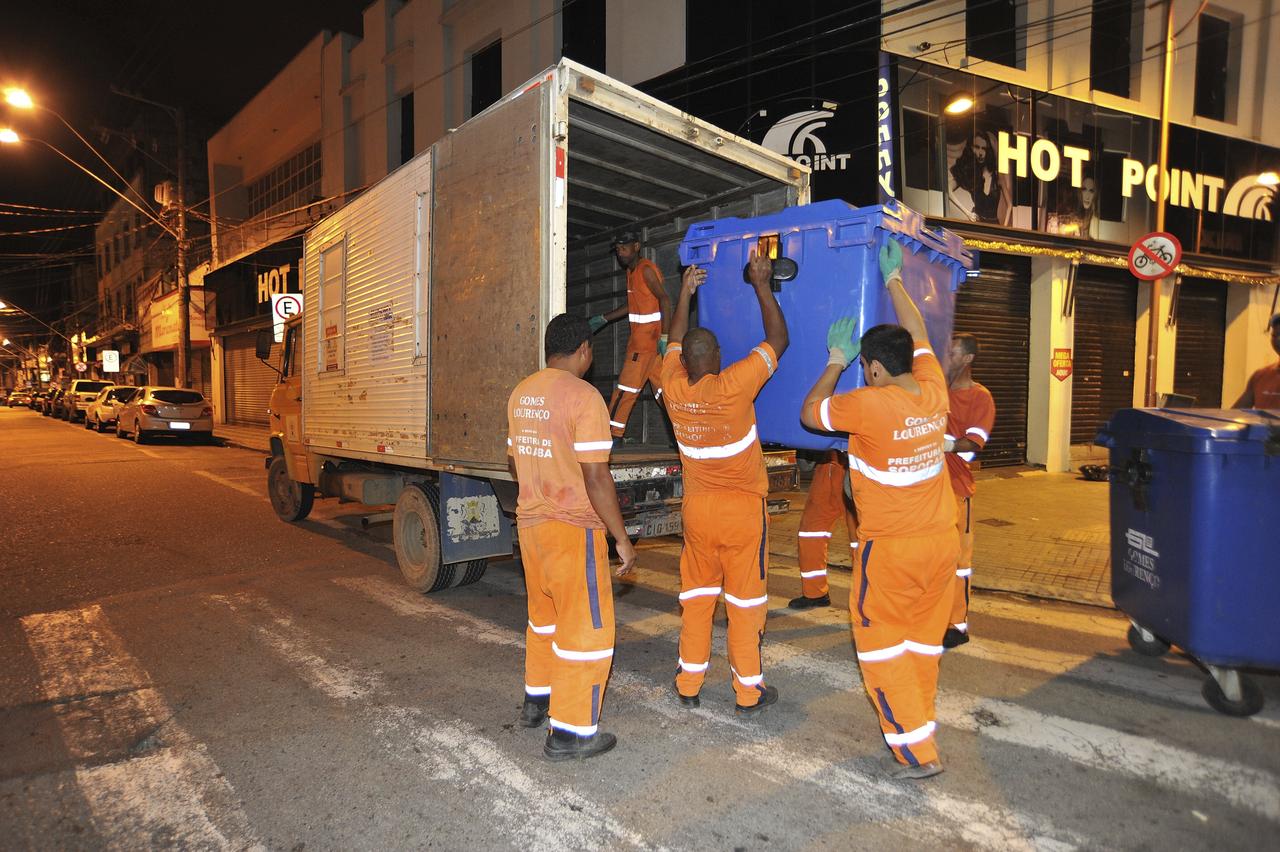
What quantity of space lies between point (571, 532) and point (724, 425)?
2.92 ft

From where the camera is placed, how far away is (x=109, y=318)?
42.9 m

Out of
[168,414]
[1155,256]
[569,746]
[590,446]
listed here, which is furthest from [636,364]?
[168,414]

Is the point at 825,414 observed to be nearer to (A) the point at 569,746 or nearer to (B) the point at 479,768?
(A) the point at 569,746

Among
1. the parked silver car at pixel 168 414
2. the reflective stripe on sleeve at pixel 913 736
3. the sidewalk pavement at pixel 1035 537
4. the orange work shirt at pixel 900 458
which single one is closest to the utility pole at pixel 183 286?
the parked silver car at pixel 168 414

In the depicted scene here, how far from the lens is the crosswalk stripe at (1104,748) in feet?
9.02

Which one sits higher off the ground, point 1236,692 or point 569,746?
point 1236,692

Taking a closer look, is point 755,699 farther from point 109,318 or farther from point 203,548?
point 109,318

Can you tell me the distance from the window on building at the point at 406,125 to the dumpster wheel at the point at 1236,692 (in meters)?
19.1

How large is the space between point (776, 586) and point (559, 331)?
11.9 ft

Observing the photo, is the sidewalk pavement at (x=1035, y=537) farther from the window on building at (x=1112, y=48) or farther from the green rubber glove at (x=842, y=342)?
the window on building at (x=1112, y=48)

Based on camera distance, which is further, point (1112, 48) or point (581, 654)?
point (1112, 48)

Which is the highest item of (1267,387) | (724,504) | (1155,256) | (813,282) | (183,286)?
(183,286)

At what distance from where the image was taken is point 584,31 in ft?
45.7

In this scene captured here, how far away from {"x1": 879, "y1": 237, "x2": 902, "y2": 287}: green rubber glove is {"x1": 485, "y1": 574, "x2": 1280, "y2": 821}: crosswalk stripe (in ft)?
7.00
